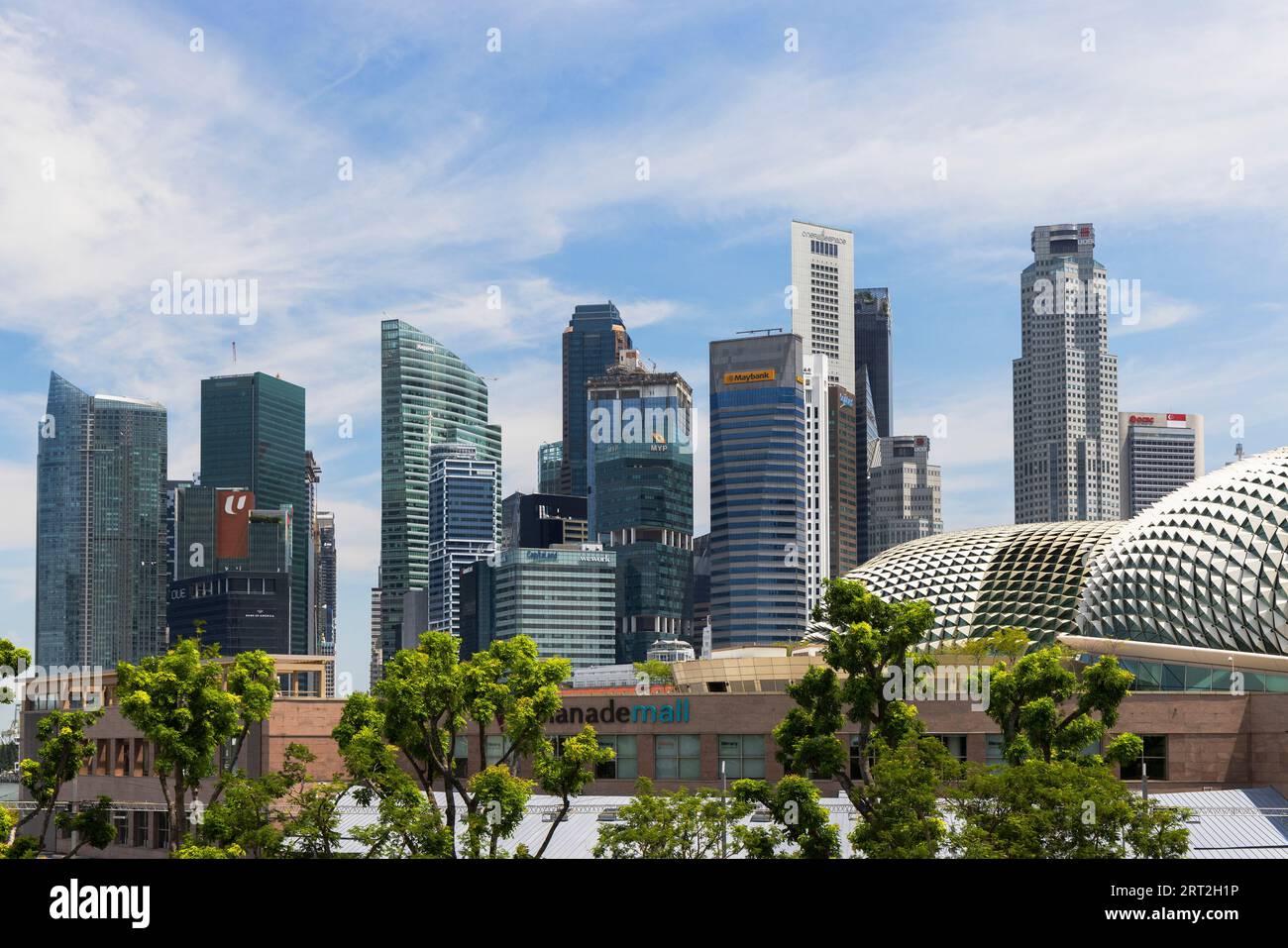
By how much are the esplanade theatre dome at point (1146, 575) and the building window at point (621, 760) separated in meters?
53.5

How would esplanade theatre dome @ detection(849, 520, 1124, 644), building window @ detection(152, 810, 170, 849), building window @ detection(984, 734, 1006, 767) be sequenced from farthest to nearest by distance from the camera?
esplanade theatre dome @ detection(849, 520, 1124, 644), building window @ detection(152, 810, 170, 849), building window @ detection(984, 734, 1006, 767)

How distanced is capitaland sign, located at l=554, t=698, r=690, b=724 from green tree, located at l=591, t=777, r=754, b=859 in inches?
1079

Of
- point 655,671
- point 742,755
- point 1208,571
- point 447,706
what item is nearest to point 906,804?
point 447,706

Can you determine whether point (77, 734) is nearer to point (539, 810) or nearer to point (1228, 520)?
point (539, 810)

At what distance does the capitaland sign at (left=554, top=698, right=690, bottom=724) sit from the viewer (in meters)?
85.9

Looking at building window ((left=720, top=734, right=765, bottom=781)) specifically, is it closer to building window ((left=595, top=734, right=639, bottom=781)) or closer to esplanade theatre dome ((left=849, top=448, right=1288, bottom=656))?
building window ((left=595, top=734, right=639, bottom=781))

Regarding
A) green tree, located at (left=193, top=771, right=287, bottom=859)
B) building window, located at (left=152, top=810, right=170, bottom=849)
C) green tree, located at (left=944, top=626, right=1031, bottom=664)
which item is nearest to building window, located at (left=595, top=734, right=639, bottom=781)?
green tree, located at (left=193, top=771, right=287, bottom=859)

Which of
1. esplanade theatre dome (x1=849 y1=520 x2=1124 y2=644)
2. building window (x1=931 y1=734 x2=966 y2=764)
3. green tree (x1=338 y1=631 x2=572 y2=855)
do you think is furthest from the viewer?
esplanade theatre dome (x1=849 y1=520 x2=1124 y2=644)

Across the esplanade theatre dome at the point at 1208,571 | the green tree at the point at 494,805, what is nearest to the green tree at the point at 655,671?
the esplanade theatre dome at the point at 1208,571

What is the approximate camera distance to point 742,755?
278 ft

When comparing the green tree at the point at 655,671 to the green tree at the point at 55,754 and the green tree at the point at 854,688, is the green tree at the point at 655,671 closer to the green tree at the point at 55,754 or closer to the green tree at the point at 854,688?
the green tree at the point at 55,754

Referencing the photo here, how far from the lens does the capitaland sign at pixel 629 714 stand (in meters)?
85.9

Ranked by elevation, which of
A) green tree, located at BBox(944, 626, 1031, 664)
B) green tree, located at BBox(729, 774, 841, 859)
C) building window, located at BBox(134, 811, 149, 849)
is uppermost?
green tree, located at BBox(944, 626, 1031, 664)
